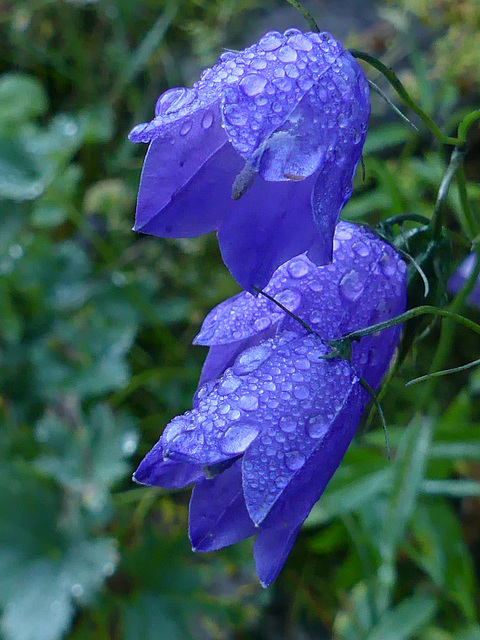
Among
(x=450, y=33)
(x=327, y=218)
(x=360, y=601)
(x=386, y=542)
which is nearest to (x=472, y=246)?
(x=327, y=218)

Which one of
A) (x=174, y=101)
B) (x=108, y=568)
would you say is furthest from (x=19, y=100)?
(x=174, y=101)

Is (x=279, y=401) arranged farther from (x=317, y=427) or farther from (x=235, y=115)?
(x=235, y=115)

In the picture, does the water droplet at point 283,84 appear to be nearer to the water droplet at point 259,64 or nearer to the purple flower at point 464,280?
the water droplet at point 259,64

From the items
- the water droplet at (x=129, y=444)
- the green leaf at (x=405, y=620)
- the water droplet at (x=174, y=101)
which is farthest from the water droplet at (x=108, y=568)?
the water droplet at (x=174, y=101)

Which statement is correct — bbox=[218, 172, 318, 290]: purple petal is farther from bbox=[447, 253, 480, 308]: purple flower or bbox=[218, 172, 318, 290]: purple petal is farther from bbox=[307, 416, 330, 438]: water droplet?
bbox=[447, 253, 480, 308]: purple flower

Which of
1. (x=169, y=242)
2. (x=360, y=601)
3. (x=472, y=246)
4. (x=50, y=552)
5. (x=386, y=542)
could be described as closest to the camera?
(x=472, y=246)

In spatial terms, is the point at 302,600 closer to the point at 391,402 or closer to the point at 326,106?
the point at 391,402
